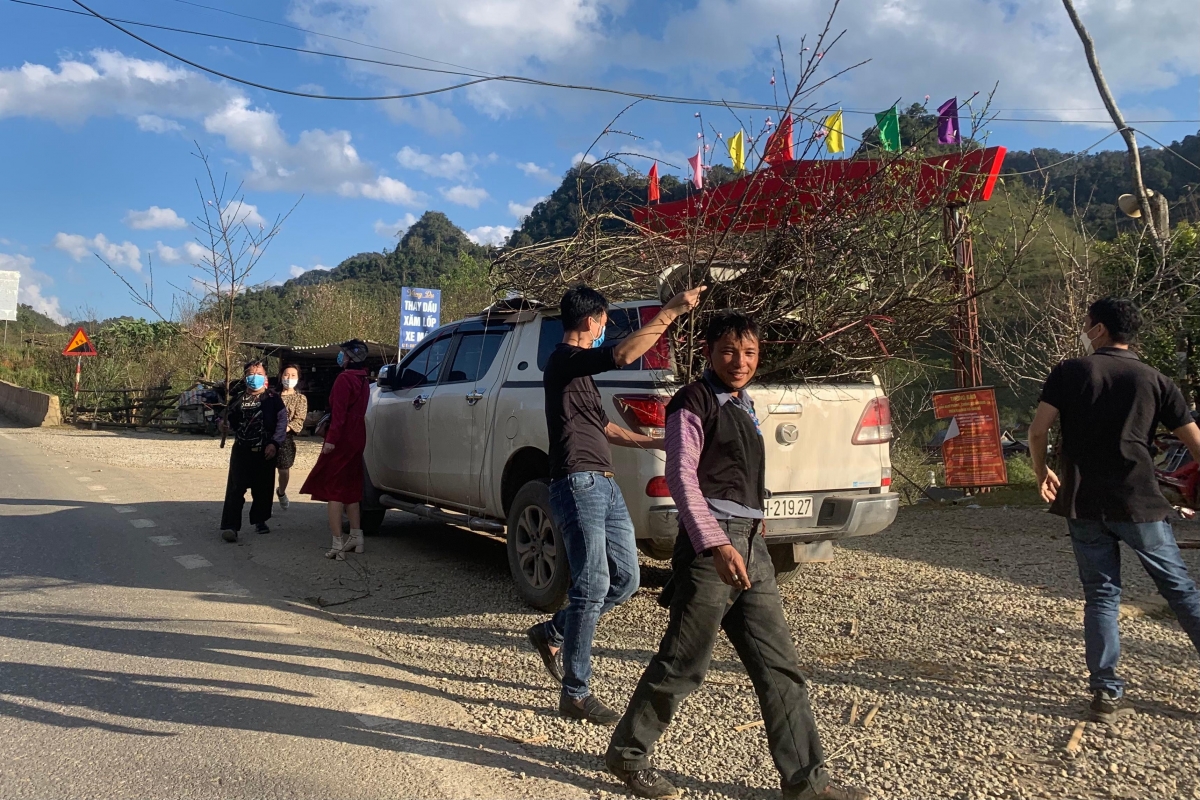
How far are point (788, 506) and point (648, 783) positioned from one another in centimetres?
211

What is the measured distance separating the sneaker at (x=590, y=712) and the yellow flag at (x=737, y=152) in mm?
2833

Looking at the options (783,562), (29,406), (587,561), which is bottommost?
(29,406)

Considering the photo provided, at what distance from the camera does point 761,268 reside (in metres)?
4.62

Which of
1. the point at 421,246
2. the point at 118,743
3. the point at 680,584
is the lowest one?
the point at 118,743

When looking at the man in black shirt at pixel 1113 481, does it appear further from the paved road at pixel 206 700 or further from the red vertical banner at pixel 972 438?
the red vertical banner at pixel 972 438

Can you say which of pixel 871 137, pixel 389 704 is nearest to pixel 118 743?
pixel 389 704

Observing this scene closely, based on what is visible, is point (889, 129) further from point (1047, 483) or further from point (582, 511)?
point (582, 511)

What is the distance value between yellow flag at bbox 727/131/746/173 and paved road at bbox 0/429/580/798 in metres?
3.13

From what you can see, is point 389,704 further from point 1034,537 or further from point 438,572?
point 1034,537

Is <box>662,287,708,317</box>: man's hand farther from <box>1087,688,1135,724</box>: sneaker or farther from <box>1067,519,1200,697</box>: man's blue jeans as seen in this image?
<box>1087,688,1135,724</box>: sneaker

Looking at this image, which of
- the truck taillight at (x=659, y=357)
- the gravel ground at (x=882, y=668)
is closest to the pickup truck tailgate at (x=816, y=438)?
the truck taillight at (x=659, y=357)

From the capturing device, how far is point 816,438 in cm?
489

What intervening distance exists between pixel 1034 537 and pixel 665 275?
17.4 feet

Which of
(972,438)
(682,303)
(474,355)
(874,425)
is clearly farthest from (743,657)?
(972,438)
